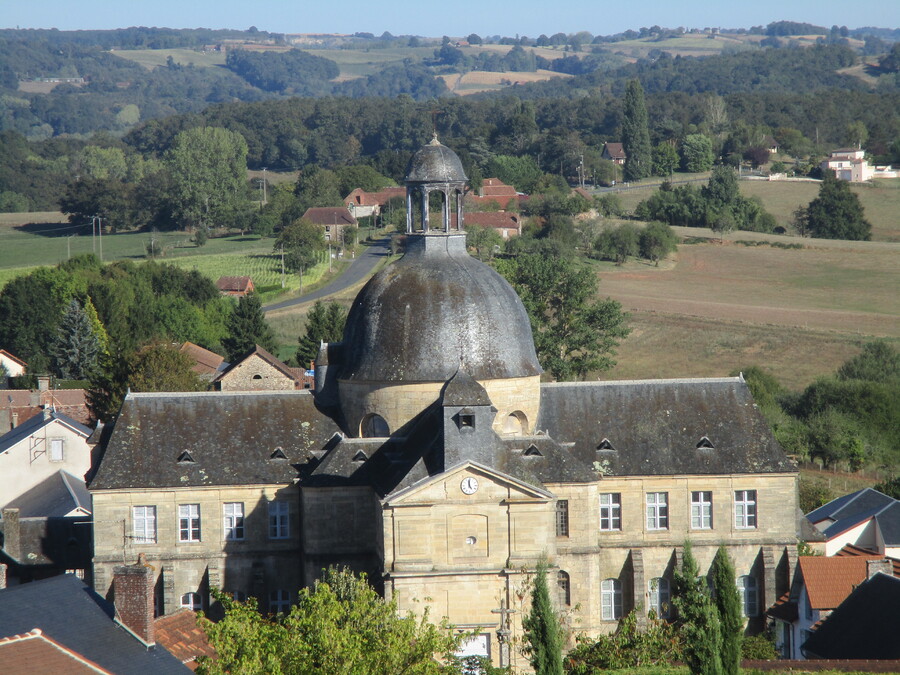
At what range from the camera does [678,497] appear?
160 ft

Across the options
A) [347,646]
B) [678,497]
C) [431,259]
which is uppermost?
[431,259]

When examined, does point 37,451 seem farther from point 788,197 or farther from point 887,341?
point 788,197

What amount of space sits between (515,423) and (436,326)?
4.38 metres

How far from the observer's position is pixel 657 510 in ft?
160

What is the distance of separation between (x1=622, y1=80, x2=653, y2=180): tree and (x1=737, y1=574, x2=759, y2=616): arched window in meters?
141

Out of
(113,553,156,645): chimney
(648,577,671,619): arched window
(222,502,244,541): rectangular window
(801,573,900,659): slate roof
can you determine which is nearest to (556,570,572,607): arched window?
(648,577,671,619): arched window

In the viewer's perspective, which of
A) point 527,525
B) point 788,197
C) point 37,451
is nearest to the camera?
point 527,525

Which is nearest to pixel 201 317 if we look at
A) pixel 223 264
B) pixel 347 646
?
pixel 223 264

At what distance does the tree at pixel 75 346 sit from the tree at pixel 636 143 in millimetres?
101438

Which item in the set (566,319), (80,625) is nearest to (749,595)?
A: (80,625)

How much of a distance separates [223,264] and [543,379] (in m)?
60.5

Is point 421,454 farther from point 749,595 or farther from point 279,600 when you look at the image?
point 749,595

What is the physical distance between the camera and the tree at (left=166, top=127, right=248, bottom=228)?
167 metres

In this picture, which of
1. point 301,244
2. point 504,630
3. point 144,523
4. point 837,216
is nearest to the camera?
point 504,630
